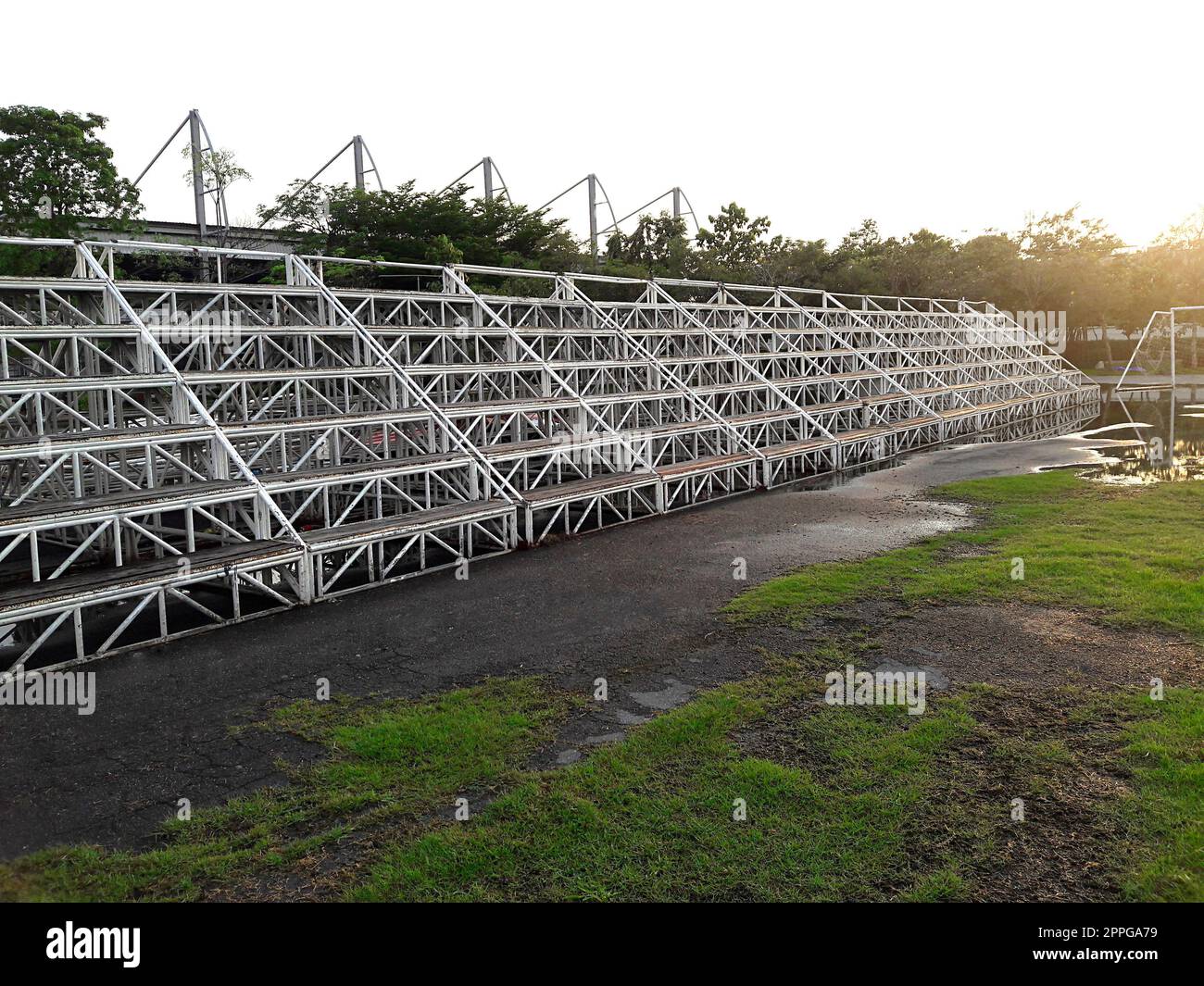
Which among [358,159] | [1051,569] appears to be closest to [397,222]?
[358,159]

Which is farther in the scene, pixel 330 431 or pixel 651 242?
pixel 651 242

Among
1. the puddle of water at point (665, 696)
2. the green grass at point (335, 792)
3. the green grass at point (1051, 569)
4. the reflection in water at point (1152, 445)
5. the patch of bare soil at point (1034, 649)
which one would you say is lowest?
the green grass at point (335, 792)

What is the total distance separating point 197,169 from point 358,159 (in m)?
8.13

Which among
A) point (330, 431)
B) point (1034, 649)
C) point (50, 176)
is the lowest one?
point (1034, 649)

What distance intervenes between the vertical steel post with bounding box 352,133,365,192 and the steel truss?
8.92m

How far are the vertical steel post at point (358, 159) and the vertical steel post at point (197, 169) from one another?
7.08m

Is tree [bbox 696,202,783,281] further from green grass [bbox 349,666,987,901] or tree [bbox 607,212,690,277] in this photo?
green grass [bbox 349,666,987,901]

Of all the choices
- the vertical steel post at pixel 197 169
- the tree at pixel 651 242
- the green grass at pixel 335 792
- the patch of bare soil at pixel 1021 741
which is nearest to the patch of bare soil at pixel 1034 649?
the patch of bare soil at pixel 1021 741

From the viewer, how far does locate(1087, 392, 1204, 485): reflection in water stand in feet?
70.6

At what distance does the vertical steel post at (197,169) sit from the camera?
35.1 metres

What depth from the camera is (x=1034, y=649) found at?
32.3 feet

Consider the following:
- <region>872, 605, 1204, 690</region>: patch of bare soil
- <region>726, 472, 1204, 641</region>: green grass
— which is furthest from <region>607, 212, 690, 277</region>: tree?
<region>872, 605, 1204, 690</region>: patch of bare soil

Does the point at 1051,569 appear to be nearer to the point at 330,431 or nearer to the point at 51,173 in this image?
the point at 330,431

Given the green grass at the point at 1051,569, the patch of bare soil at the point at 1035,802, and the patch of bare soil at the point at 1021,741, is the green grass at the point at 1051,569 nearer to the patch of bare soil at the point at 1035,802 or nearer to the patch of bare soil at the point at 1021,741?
the patch of bare soil at the point at 1021,741
